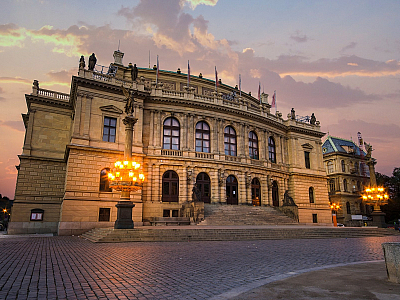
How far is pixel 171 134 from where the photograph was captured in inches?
1384

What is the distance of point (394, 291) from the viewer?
17.8 ft

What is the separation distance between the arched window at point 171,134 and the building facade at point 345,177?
41175 mm

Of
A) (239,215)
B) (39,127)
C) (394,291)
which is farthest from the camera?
→ (39,127)

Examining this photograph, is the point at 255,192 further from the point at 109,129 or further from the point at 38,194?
the point at 38,194

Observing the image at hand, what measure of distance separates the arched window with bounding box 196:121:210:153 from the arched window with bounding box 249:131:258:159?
22.3 feet

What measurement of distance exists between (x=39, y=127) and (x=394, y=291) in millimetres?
36497

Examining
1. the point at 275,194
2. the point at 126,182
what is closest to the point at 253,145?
the point at 275,194

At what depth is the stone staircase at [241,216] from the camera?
29.3m

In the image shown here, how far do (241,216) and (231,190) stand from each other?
536 centimetres

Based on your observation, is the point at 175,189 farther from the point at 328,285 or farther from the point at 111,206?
the point at 328,285

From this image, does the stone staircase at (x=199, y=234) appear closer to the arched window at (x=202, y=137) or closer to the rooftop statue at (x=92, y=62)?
the arched window at (x=202, y=137)

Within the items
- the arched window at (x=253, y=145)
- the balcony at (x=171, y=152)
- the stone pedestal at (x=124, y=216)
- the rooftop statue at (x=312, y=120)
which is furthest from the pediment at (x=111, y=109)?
the rooftop statue at (x=312, y=120)

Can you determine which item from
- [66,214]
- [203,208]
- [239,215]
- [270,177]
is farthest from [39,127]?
[270,177]

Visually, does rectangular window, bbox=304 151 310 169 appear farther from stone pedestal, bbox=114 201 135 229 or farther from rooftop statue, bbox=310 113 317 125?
stone pedestal, bbox=114 201 135 229
